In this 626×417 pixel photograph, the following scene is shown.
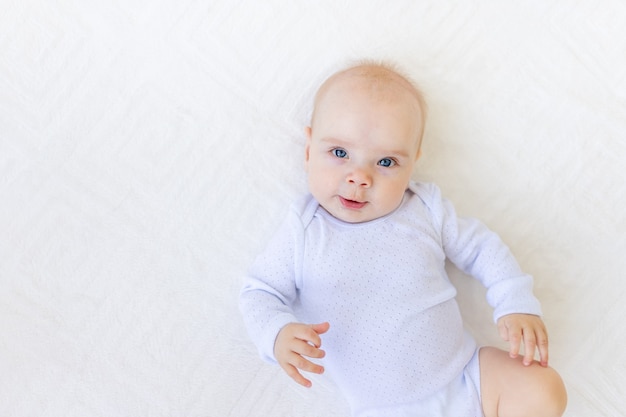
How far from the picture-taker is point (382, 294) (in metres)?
1.19

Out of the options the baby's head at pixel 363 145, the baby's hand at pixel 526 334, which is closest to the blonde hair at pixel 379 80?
the baby's head at pixel 363 145

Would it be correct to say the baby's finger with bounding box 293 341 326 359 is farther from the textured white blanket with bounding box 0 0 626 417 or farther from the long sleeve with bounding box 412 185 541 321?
the long sleeve with bounding box 412 185 541 321

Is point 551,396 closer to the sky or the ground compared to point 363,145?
closer to the ground

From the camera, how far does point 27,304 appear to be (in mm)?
1269

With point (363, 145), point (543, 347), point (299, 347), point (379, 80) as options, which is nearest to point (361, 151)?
point (363, 145)

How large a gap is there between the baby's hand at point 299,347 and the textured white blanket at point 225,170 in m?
0.17

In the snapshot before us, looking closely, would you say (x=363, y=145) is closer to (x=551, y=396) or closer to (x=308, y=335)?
(x=308, y=335)

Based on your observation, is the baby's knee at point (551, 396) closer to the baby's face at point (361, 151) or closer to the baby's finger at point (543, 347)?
the baby's finger at point (543, 347)

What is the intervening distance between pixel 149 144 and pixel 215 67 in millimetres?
198

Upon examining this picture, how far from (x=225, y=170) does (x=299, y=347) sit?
402 millimetres

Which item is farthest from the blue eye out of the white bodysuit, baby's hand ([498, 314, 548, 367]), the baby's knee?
the baby's knee

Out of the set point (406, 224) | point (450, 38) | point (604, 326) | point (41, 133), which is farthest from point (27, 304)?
point (604, 326)

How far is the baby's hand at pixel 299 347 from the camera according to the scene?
108cm

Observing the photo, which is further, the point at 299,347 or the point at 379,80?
the point at 379,80
